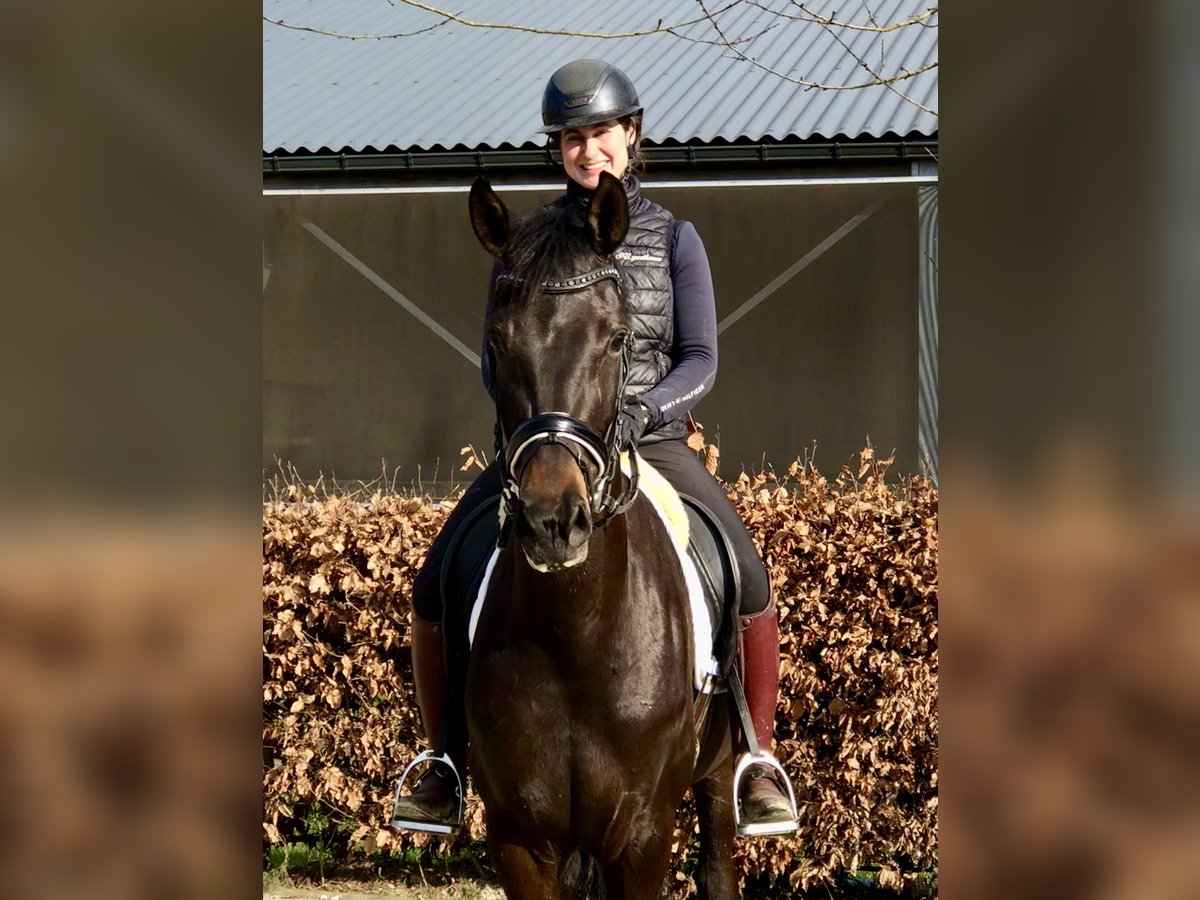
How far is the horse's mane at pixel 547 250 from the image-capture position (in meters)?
3.09

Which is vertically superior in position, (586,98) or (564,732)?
(586,98)

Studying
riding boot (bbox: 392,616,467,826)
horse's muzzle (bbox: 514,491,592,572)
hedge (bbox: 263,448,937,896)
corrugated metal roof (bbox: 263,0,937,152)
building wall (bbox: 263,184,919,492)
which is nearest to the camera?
horse's muzzle (bbox: 514,491,592,572)

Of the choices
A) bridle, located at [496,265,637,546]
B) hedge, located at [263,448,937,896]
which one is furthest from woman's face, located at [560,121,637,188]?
hedge, located at [263,448,937,896]

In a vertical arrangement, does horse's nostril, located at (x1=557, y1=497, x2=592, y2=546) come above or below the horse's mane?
below

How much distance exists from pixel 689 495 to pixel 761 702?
746mm

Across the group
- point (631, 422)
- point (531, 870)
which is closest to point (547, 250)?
point (631, 422)

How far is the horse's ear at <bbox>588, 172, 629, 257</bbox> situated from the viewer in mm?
3143

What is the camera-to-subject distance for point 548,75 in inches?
632

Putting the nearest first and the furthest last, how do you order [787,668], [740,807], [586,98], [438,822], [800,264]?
[586,98]
[438,822]
[740,807]
[787,668]
[800,264]

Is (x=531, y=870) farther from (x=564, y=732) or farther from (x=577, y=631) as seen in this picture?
(x=577, y=631)

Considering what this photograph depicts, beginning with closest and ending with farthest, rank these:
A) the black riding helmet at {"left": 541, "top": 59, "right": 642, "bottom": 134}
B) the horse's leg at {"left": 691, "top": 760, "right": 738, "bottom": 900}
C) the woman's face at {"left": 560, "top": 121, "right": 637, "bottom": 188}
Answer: the black riding helmet at {"left": 541, "top": 59, "right": 642, "bottom": 134} → the woman's face at {"left": 560, "top": 121, "right": 637, "bottom": 188} → the horse's leg at {"left": 691, "top": 760, "right": 738, "bottom": 900}

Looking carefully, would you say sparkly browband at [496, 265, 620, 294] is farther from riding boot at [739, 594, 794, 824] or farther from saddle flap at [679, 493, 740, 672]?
riding boot at [739, 594, 794, 824]

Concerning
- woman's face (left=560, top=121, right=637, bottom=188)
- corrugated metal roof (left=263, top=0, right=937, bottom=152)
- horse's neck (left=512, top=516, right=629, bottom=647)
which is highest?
corrugated metal roof (left=263, top=0, right=937, bottom=152)
